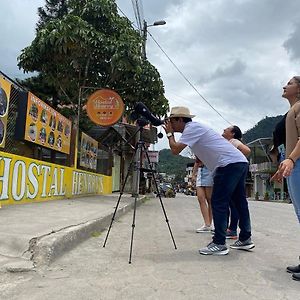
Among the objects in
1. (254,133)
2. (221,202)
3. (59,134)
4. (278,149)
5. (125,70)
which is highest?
(254,133)

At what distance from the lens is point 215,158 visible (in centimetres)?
468

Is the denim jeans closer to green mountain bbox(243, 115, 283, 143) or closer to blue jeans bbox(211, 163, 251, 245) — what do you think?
blue jeans bbox(211, 163, 251, 245)

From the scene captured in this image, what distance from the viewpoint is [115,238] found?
591cm

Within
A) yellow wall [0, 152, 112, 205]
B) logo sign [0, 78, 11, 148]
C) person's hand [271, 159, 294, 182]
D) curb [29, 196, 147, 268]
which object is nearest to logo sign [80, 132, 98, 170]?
yellow wall [0, 152, 112, 205]

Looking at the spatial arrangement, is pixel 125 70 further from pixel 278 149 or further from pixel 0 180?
pixel 278 149

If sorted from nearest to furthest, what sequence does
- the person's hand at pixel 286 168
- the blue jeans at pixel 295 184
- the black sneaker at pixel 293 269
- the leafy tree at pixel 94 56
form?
the person's hand at pixel 286 168 → the blue jeans at pixel 295 184 → the black sneaker at pixel 293 269 → the leafy tree at pixel 94 56

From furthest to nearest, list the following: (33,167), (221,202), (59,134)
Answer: (59,134) < (33,167) < (221,202)

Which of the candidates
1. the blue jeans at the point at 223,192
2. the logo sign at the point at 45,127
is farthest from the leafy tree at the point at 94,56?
the blue jeans at the point at 223,192

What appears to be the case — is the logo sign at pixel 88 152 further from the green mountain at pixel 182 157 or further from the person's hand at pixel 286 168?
the green mountain at pixel 182 157

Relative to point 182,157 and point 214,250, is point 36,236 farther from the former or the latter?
point 182,157

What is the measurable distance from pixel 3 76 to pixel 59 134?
148 inches

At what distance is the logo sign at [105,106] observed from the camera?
12.4 meters

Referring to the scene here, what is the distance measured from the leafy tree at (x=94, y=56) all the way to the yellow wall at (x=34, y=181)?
11.2 ft

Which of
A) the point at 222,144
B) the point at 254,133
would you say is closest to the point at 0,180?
the point at 222,144
